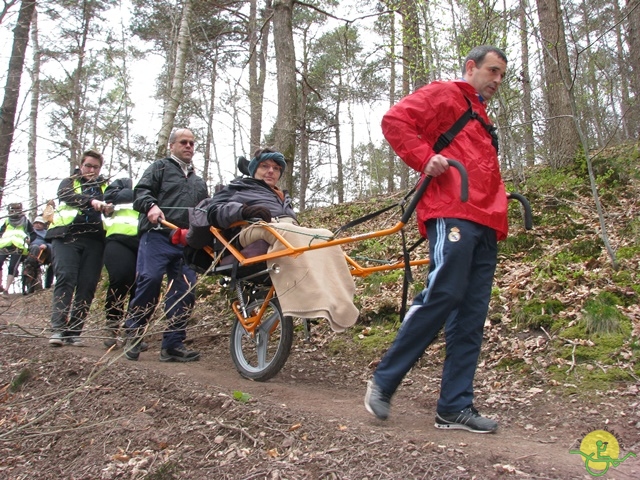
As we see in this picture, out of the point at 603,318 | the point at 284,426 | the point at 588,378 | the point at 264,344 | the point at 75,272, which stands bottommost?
the point at 284,426

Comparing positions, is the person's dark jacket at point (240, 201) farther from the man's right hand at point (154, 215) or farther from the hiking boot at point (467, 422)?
the hiking boot at point (467, 422)

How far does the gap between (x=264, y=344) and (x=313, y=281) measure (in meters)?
0.93

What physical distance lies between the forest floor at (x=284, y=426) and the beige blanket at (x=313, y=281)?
24.2 inches

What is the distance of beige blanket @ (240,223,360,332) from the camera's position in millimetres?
3842

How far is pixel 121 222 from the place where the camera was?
18.6ft

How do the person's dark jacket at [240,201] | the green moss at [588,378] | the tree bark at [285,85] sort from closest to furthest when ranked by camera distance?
the green moss at [588,378] < the person's dark jacket at [240,201] < the tree bark at [285,85]

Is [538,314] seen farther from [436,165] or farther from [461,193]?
[436,165]

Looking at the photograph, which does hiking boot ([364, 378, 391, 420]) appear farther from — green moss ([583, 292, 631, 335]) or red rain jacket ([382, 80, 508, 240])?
green moss ([583, 292, 631, 335])

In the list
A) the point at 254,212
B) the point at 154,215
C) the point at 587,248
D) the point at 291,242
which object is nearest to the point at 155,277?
the point at 154,215

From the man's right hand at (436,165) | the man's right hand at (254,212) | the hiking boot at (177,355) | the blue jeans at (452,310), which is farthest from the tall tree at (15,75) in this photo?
the blue jeans at (452,310)

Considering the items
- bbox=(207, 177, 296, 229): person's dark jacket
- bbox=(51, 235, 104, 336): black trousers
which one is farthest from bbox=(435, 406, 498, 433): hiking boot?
bbox=(51, 235, 104, 336): black trousers

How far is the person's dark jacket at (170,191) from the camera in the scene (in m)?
5.21

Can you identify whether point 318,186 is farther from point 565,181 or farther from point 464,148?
point 464,148

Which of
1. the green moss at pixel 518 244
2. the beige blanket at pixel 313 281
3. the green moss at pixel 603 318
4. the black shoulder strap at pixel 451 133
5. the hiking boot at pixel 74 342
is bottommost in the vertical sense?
the hiking boot at pixel 74 342
